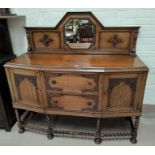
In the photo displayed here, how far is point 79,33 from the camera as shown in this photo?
1905 mm

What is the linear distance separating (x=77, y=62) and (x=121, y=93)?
507 millimetres

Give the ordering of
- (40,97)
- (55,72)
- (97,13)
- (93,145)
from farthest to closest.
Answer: (97,13), (93,145), (40,97), (55,72)

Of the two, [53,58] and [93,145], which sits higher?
[53,58]

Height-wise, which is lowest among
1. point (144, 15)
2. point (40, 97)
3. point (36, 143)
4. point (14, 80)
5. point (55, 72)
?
point (36, 143)

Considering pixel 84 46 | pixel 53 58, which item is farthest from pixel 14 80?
pixel 84 46

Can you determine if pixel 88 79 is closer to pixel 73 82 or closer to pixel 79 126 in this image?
pixel 73 82

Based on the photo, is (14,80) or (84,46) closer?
(14,80)

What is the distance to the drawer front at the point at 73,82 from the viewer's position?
1497 millimetres

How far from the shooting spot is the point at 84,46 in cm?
194

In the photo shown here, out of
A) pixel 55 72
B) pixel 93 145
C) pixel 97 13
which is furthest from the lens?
pixel 97 13

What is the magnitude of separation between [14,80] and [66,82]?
1.75 feet

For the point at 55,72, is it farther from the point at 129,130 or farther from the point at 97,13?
the point at 129,130

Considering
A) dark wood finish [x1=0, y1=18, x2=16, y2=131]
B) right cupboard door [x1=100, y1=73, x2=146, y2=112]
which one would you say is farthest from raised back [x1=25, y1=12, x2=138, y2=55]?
right cupboard door [x1=100, y1=73, x2=146, y2=112]

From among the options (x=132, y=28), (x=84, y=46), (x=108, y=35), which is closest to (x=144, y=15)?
(x=132, y=28)
